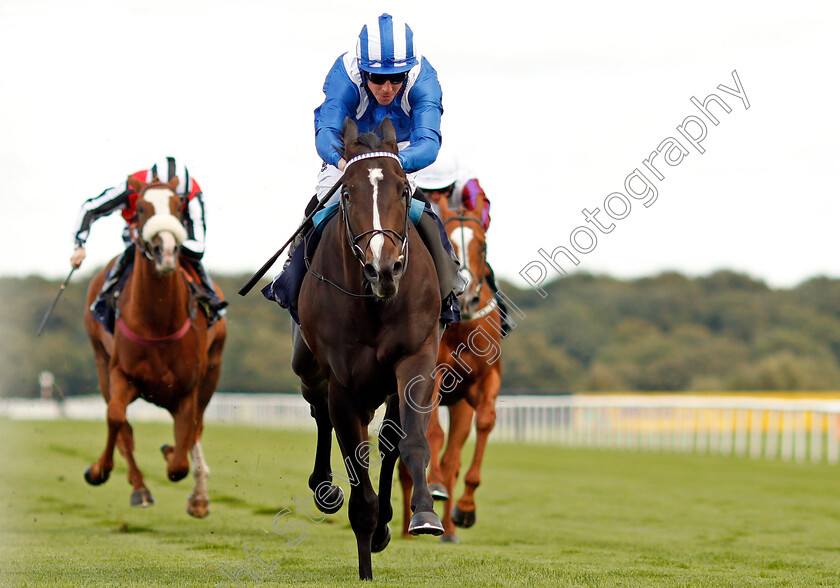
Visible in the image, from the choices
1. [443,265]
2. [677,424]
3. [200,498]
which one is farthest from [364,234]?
[677,424]

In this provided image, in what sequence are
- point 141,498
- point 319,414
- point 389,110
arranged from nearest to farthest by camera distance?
point 389,110 → point 319,414 → point 141,498

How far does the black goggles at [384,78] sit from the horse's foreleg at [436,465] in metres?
2.52

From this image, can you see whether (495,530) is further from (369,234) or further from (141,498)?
(369,234)

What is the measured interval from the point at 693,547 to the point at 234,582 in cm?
400

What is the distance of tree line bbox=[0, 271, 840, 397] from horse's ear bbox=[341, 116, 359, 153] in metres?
34.6

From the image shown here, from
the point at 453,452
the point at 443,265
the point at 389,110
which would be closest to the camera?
the point at 443,265

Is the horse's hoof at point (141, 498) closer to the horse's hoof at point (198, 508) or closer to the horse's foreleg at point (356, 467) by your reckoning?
the horse's hoof at point (198, 508)

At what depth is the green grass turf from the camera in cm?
652

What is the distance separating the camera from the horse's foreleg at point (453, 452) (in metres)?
9.15

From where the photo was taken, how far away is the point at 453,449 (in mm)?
9414

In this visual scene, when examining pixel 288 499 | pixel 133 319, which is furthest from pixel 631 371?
pixel 133 319

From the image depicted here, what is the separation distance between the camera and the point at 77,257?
9.23 metres

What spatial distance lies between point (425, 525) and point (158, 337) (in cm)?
430

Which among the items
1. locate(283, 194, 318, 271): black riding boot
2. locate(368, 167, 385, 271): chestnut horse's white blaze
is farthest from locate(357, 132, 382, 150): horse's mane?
locate(283, 194, 318, 271): black riding boot
